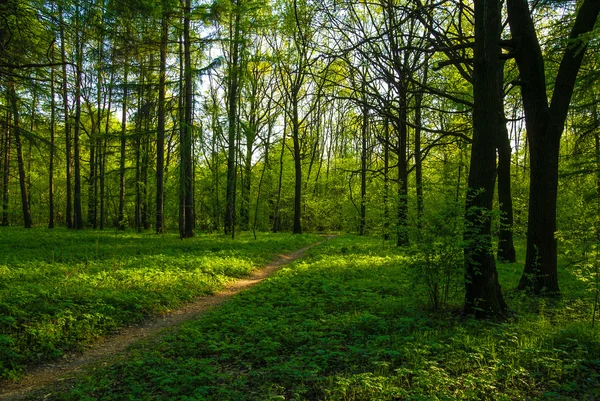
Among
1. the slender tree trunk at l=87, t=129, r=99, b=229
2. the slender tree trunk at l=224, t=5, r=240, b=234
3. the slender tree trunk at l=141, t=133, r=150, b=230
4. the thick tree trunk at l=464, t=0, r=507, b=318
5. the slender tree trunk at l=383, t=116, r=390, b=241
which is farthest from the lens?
the slender tree trunk at l=87, t=129, r=99, b=229

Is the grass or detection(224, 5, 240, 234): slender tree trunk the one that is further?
detection(224, 5, 240, 234): slender tree trunk

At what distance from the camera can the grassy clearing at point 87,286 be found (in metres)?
4.99

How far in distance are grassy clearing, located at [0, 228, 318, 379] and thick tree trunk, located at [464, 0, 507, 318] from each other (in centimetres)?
575

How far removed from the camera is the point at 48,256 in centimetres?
1076

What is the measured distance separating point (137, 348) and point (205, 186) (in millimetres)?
22403

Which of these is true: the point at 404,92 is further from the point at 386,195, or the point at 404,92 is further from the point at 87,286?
the point at 87,286

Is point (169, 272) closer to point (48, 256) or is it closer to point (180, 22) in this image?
point (48, 256)

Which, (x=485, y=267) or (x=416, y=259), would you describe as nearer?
(x=485, y=267)

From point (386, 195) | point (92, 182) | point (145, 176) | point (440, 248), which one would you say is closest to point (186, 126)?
point (386, 195)

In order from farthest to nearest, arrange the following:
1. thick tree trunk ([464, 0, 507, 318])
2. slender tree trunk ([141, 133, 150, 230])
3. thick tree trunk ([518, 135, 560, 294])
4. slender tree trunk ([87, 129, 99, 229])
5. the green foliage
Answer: slender tree trunk ([87, 129, 99, 229]), slender tree trunk ([141, 133, 150, 230]), thick tree trunk ([518, 135, 560, 294]), the green foliage, thick tree trunk ([464, 0, 507, 318])

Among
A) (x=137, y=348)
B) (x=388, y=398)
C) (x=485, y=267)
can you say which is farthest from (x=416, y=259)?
(x=137, y=348)

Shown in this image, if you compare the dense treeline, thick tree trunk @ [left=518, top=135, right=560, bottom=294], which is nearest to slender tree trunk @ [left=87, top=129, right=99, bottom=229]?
the dense treeline

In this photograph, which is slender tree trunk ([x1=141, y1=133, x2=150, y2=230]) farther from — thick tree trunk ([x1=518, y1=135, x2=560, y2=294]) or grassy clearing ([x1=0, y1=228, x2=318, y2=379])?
thick tree trunk ([x1=518, y1=135, x2=560, y2=294])

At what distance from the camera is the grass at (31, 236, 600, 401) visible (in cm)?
350
